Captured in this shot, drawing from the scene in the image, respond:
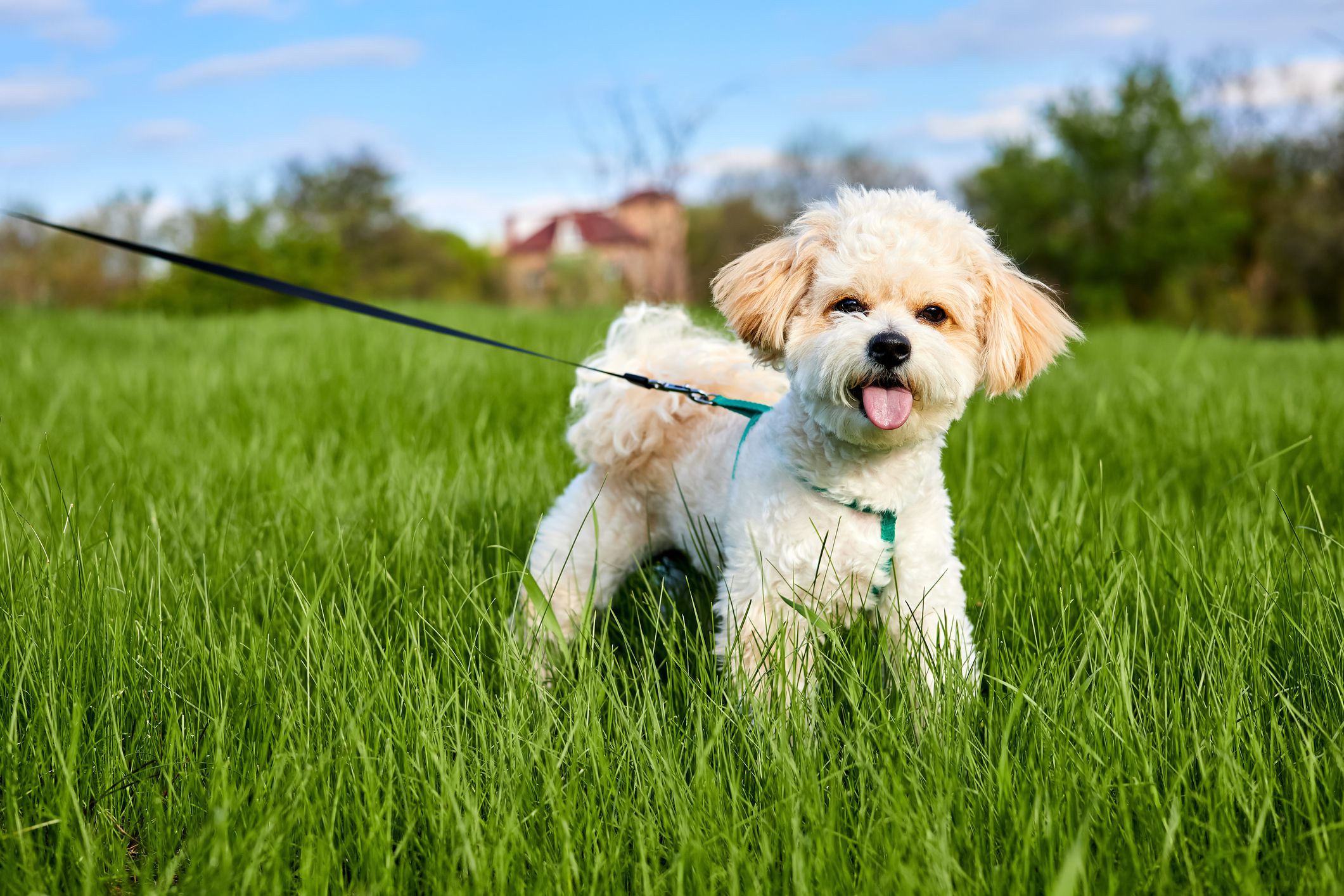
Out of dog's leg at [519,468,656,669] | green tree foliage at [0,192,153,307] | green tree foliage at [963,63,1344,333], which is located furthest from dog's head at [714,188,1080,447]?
green tree foliage at [963,63,1344,333]

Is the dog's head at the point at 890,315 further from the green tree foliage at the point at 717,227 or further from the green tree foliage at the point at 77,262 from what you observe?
the green tree foliage at the point at 717,227

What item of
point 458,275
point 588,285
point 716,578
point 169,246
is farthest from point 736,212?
point 716,578

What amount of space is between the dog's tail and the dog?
0.41 metres

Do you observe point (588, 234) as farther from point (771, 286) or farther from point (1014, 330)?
point (1014, 330)

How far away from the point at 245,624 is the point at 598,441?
1150 mm

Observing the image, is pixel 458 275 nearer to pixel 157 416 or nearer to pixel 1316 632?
pixel 157 416

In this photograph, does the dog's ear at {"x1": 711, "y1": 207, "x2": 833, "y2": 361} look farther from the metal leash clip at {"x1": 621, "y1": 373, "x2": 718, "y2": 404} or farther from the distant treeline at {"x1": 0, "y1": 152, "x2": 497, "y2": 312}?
the distant treeline at {"x1": 0, "y1": 152, "x2": 497, "y2": 312}

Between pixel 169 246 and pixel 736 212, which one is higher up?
pixel 736 212

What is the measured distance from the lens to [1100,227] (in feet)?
113

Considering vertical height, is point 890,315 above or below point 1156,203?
below

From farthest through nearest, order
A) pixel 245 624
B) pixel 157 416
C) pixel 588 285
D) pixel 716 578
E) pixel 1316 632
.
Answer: pixel 588 285 < pixel 157 416 < pixel 716 578 < pixel 245 624 < pixel 1316 632

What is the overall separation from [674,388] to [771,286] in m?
0.47

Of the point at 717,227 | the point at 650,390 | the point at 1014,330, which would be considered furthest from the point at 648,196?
the point at 717,227

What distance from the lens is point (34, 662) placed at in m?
2.35
